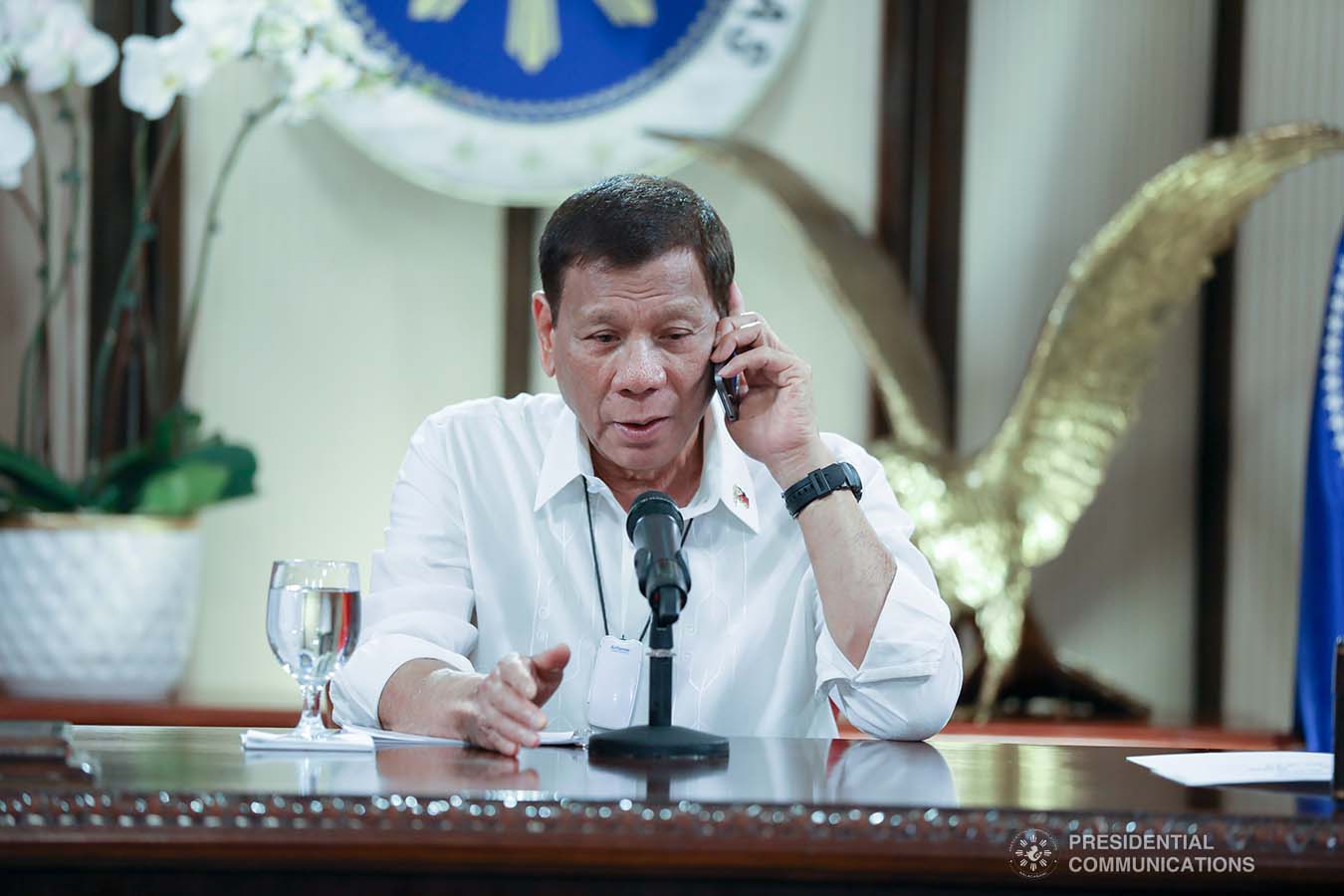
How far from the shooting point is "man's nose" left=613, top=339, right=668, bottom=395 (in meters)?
1.82

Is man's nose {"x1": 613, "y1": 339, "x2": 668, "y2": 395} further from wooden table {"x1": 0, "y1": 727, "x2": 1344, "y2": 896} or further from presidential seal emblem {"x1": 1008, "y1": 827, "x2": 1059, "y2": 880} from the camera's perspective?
presidential seal emblem {"x1": 1008, "y1": 827, "x2": 1059, "y2": 880}

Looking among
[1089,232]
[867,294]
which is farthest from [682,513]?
[1089,232]

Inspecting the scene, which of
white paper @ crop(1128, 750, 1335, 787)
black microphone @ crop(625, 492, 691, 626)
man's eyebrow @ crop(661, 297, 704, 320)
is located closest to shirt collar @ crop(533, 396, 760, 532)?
man's eyebrow @ crop(661, 297, 704, 320)

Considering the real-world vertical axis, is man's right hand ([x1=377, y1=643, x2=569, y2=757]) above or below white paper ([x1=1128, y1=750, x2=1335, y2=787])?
above

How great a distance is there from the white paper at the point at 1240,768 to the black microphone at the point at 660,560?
0.48 metres

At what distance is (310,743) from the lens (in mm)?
1409

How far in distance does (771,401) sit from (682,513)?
0.19 meters

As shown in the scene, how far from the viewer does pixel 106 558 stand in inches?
109

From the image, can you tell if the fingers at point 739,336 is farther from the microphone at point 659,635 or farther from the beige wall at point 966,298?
the beige wall at point 966,298

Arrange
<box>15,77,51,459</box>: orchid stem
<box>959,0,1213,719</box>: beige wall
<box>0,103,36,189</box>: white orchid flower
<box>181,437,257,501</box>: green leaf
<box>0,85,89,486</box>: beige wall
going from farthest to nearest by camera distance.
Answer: <box>959,0,1213,719</box>: beige wall
<box>0,85,89,486</box>: beige wall
<box>15,77,51,459</box>: orchid stem
<box>181,437,257,501</box>: green leaf
<box>0,103,36,189</box>: white orchid flower

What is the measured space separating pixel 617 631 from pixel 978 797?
83 cm

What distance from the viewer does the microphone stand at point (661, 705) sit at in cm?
138

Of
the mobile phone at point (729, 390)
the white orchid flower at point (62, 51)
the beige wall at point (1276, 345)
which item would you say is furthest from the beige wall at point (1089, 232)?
the white orchid flower at point (62, 51)

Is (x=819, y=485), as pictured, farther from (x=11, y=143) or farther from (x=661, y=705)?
(x=11, y=143)
